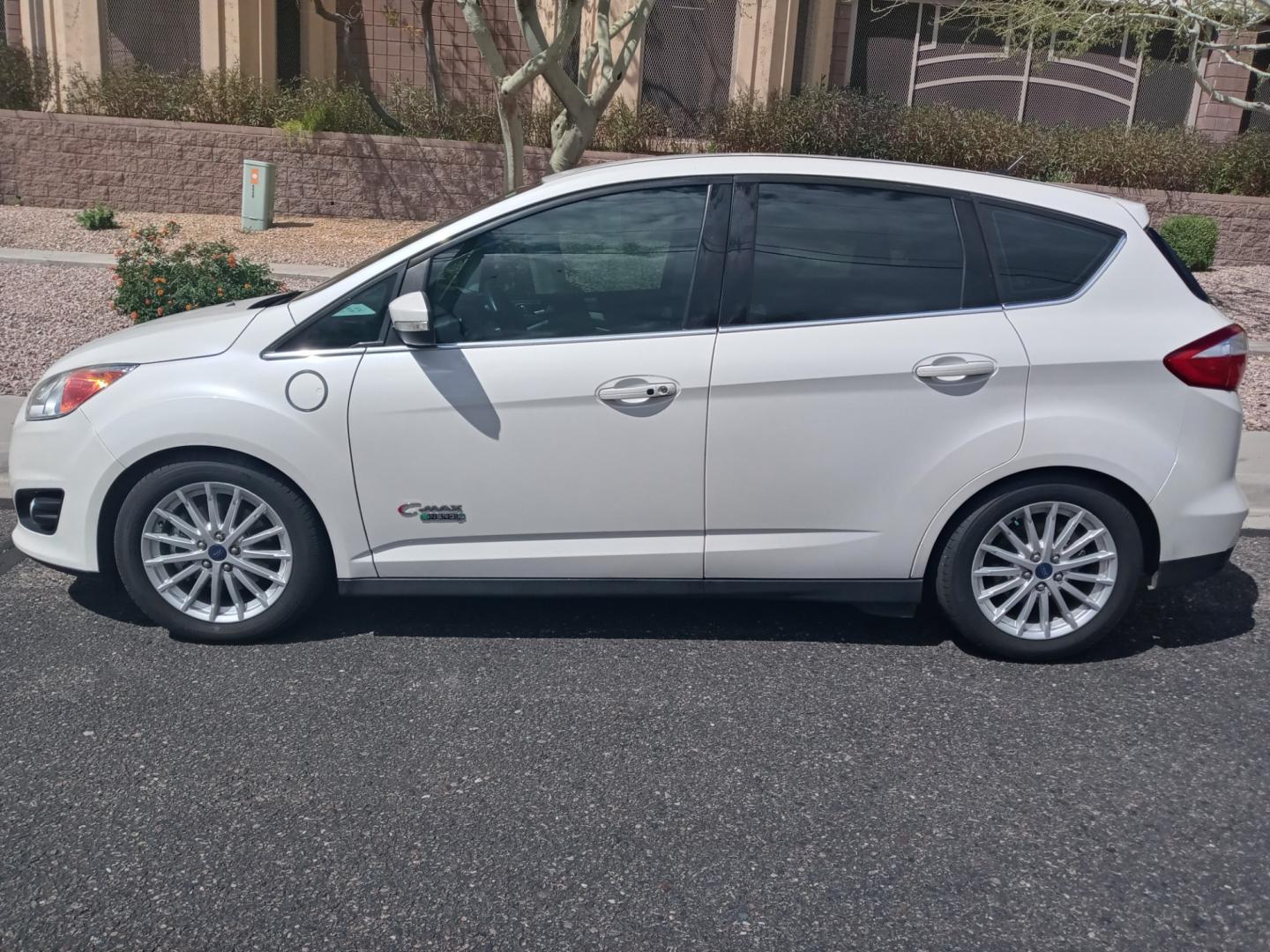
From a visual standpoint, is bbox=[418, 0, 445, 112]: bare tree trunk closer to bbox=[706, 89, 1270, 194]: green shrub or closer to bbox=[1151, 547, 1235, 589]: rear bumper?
bbox=[706, 89, 1270, 194]: green shrub

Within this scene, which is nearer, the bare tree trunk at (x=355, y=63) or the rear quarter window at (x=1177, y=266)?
the rear quarter window at (x=1177, y=266)

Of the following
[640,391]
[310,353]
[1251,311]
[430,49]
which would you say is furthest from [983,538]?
[430,49]

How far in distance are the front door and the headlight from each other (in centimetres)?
98

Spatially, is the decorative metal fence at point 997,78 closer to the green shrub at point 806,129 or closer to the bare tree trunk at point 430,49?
the green shrub at point 806,129

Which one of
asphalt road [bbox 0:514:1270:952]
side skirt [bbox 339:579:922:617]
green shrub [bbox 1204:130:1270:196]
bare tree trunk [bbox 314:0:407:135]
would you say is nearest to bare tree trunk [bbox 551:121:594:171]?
bare tree trunk [bbox 314:0:407:135]

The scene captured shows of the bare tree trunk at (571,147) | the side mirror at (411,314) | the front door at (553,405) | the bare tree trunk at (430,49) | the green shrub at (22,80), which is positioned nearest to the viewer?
the side mirror at (411,314)

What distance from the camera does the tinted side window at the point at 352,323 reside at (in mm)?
4617

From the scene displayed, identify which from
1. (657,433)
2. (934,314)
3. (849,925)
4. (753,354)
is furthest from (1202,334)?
(849,925)

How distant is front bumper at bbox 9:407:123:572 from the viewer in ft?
15.1

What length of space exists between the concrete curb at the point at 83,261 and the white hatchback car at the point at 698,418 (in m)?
8.15

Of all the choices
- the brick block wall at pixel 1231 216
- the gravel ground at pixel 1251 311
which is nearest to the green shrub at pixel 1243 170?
the brick block wall at pixel 1231 216

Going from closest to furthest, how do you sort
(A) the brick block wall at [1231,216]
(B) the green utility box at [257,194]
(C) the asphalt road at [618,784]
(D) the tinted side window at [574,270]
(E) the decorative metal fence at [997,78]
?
1. (C) the asphalt road at [618,784]
2. (D) the tinted side window at [574,270]
3. (B) the green utility box at [257,194]
4. (A) the brick block wall at [1231,216]
5. (E) the decorative metal fence at [997,78]

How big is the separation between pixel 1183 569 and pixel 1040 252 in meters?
1.32

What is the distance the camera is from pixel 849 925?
319cm
